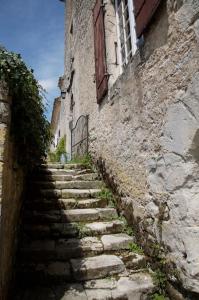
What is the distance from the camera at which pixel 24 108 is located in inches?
98.3

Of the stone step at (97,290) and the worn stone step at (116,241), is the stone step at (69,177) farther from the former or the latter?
the stone step at (97,290)

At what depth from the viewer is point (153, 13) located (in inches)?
115

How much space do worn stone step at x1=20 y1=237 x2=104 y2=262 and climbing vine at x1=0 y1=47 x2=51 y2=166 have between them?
968 millimetres

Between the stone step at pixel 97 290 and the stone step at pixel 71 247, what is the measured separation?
0.40m

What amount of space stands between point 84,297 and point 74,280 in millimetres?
277

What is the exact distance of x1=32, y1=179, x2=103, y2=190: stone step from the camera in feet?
14.4

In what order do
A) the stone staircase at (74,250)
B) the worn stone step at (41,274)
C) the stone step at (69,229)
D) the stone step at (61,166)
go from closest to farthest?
1. the stone staircase at (74,250)
2. the worn stone step at (41,274)
3. the stone step at (69,229)
4. the stone step at (61,166)

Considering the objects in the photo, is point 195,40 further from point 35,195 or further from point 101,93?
point 35,195

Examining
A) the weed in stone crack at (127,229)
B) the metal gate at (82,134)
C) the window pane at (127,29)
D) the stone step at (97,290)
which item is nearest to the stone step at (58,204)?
the weed in stone crack at (127,229)

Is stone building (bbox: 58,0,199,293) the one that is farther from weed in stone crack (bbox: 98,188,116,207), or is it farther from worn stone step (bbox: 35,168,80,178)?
worn stone step (bbox: 35,168,80,178)

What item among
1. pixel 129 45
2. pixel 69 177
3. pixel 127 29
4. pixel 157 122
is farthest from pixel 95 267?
pixel 127 29

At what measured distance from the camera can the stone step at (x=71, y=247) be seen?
9.93 feet

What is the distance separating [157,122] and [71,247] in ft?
5.65

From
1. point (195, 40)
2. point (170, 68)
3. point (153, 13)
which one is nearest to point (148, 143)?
point (170, 68)
